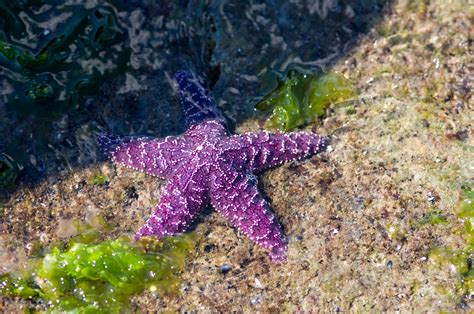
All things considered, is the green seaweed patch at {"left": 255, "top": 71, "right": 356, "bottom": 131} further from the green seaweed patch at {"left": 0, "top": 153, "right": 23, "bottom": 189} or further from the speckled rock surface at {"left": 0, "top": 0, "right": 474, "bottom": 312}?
the green seaweed patch at {"left": 0, "top": 153, "right": 23, "bottom": 189}

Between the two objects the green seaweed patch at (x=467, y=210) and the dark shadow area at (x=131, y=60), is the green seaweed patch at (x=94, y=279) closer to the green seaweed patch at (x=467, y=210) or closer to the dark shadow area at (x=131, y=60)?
the dark shadow area at (x=131, y=60)

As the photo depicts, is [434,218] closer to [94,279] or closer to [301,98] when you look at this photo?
[301,98]

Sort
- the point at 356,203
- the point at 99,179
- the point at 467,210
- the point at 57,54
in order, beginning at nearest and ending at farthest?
the point at 467,210 → the point at 356,203 → the point at 99,179 → the point at 57,54

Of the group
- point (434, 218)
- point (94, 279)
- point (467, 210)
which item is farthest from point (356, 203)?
point (94, 279)

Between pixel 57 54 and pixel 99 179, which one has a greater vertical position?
pixel 57 54

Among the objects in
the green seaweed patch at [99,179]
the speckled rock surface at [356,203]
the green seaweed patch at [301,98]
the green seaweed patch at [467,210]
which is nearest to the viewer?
the speckled rock surface at [356,203]

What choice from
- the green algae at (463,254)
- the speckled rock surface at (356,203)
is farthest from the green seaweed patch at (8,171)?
the green algae at (463,254)

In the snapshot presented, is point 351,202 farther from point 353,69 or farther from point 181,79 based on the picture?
point 181,79
